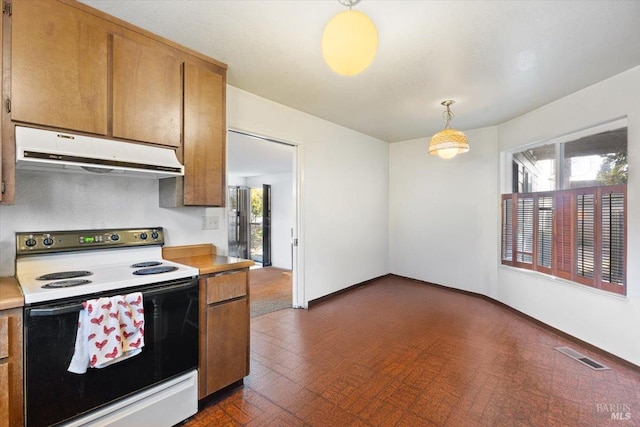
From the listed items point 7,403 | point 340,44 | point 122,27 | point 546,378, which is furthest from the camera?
point 546,378

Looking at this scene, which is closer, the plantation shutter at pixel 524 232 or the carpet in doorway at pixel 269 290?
the plantation shutter at pixel 524 232

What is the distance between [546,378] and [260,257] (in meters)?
6.20

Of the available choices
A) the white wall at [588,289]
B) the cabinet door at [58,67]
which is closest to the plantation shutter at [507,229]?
the white wall at [588,289]

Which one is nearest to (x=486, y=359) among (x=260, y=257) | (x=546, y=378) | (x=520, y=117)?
(x=546, y=378)

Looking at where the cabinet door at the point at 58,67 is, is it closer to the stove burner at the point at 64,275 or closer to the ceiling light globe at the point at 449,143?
the stove burner at the point at 64,275

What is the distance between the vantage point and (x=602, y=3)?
170 centimetres

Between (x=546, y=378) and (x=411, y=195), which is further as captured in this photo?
(x=411, y=195)

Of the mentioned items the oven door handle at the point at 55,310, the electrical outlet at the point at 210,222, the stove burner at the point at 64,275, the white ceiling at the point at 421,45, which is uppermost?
the white ceiling at the point at 421,45

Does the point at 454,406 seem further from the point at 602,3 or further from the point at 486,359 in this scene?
the point at 602,3

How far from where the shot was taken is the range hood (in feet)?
4.90

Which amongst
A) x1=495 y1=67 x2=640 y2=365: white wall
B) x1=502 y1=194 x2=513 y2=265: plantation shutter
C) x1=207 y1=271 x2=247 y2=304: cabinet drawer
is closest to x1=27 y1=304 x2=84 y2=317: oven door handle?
x1=207 y1=271 x2=247 y2=304: cabinet drawer

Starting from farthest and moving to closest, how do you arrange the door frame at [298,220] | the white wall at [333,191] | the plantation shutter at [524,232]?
the door frame at [298,220] < the plantation shutter at [524,232] < the white wall at [333,191]

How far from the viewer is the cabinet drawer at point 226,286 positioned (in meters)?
1.96

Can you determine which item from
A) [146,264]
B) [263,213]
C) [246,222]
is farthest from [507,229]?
[246,222]
